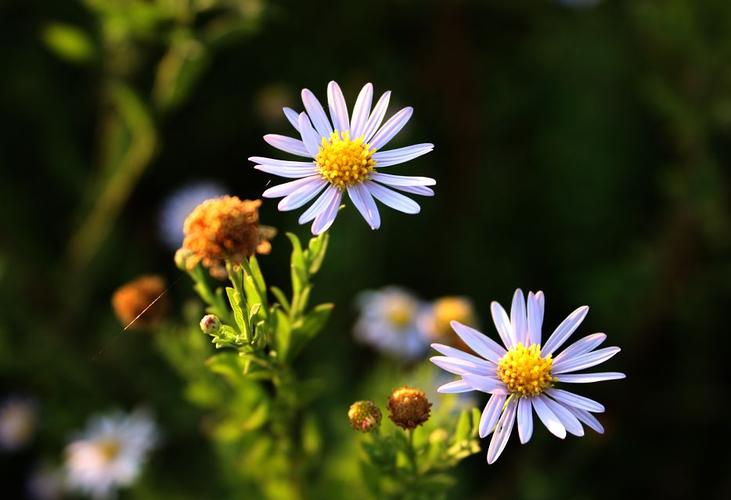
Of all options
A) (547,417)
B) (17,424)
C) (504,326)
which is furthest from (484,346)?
(17,424)

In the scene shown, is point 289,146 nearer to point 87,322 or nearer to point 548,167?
point 87,322

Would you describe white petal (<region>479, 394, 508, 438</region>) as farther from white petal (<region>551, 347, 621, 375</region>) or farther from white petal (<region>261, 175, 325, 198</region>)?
white petal (<region>261, 175, 325, 198</region>)

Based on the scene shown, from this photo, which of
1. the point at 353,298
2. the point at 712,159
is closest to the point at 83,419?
the point at 353,298

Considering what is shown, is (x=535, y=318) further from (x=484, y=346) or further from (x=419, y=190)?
(x=419, y=190)

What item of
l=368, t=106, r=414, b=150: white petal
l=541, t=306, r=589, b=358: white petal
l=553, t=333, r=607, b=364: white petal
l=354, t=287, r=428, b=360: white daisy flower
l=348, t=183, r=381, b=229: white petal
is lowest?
l=553, t=333, r=607, b=364: white petal

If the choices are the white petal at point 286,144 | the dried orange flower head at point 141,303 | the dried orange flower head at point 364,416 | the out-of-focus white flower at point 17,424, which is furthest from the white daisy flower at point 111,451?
the white petal at point 286,144

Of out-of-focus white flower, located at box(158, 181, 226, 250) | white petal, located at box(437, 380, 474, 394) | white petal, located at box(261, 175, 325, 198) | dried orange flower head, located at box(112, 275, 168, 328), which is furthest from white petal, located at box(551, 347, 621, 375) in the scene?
out-of-focus white flower, located at box(158, 181, 226, 250)
